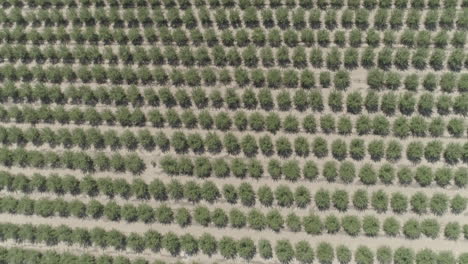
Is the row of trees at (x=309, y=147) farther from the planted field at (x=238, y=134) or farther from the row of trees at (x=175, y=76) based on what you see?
the row of trees at (x=175, y=76)

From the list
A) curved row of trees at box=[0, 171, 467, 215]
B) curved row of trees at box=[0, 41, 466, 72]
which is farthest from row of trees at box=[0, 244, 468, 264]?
curved row of trees at box=[0, 41, 466, 72]

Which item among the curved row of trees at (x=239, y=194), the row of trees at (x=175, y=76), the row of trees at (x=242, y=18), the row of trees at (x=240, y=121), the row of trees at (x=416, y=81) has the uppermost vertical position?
the row of trees at (x=242, y=18)

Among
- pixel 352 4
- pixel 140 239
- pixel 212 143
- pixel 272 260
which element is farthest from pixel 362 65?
pixel 140 239

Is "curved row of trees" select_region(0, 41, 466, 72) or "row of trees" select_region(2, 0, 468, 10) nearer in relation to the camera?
"curved row of trees" select_region(0, 41, 466, 72)

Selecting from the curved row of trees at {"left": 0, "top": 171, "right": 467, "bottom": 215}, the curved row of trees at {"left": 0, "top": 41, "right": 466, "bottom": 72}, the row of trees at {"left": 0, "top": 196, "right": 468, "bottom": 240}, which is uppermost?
the curved row of trees at {"left": 0, "top": 41, "right": 466, "bottom": 72}

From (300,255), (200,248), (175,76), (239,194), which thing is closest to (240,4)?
(175,76)

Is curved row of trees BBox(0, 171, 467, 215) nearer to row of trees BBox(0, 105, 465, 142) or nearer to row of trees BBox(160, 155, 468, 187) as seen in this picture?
row of trees BBox(160, 155, 468, 187)

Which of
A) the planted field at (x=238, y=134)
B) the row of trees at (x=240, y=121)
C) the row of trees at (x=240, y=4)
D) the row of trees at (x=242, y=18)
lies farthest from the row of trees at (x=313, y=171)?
the row of trees at (x=240, y=4)
